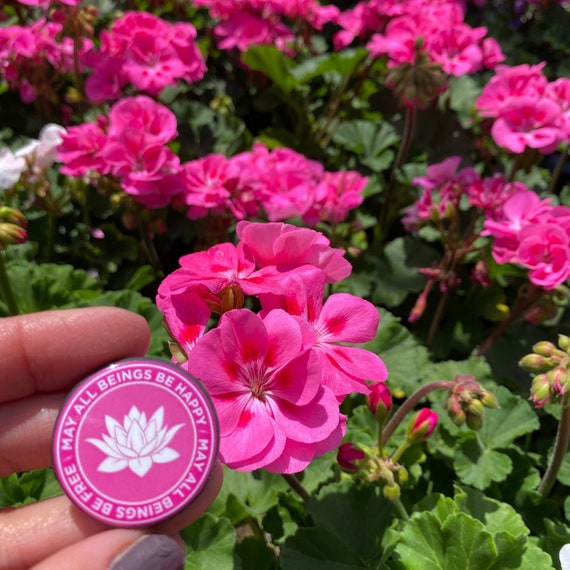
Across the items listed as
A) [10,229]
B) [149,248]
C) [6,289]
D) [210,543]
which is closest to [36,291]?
[6,289]

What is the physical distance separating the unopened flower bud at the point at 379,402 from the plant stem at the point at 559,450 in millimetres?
341

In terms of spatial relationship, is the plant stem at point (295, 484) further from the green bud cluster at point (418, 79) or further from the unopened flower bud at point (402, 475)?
the green bud cluster at point (418, 79)

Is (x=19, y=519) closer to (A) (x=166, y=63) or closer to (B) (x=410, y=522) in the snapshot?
(B) (x=410, y=522)

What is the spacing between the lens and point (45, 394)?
44.5 inches

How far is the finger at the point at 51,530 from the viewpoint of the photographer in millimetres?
946

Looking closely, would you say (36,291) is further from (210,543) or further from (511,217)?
(511,217)

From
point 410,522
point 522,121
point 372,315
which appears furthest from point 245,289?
point 522,121

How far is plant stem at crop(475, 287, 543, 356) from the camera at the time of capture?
5.69 feet

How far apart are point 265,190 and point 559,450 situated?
97cm

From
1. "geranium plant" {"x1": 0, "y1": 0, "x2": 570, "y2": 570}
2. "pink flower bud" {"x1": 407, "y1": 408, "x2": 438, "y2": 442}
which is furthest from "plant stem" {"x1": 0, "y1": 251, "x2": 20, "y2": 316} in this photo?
"pink flower bud" {"x1": 407, "y1": 408, "x2": 438, "y2": 442}

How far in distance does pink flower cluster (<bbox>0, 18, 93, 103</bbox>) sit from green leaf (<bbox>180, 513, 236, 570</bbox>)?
1563mm

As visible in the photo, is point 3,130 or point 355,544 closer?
point 355,544

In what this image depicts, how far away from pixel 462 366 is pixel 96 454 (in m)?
1.19

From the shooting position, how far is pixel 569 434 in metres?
1.35
